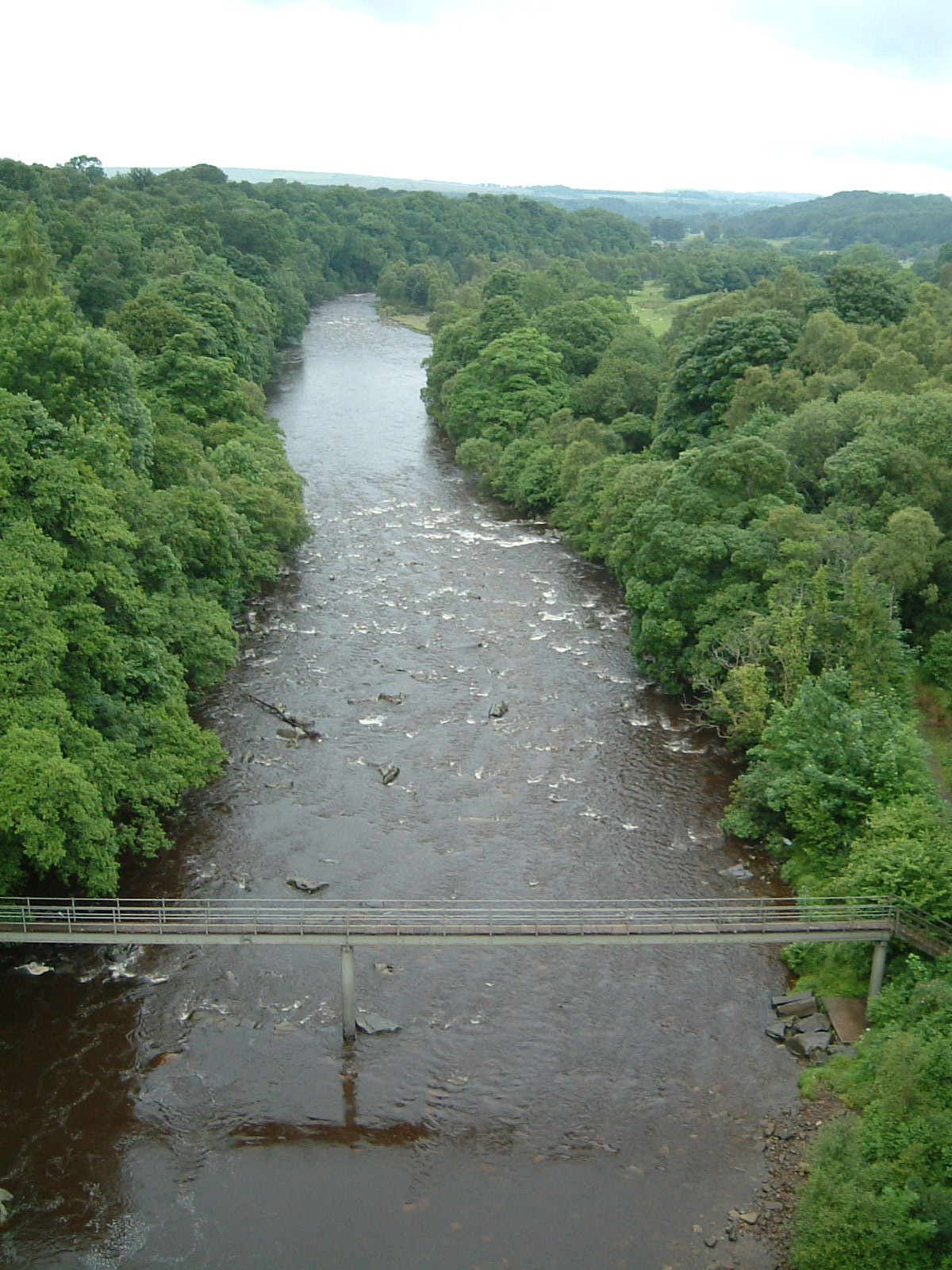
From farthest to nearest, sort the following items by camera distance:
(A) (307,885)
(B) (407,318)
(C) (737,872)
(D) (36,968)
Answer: (B) (407,318) < (C) (737,872) < (A) (307,885) < (D) (36,968)

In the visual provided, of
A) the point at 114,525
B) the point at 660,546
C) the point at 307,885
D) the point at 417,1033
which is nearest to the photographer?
the point at 417,1033

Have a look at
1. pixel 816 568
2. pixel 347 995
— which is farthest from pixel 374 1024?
pixel 816 568

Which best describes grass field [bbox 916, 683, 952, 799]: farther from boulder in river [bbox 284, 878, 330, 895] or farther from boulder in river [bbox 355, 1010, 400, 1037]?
boulder in river [bbox 284, 878, 330, 895]

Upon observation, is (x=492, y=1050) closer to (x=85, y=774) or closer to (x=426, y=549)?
(x=85, y=774)

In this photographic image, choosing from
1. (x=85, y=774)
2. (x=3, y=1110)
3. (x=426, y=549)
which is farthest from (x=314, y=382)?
(x=3, y=1110)

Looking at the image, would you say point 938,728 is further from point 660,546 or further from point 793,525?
point 660,546

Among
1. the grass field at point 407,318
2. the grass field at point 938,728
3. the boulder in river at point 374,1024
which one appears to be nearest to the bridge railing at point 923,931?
the grass field at point 938,728

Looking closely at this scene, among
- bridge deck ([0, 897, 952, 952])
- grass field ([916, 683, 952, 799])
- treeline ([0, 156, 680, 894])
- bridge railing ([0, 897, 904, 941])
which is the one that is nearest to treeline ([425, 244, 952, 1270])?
grass field ([916, 683, 952, 799])
